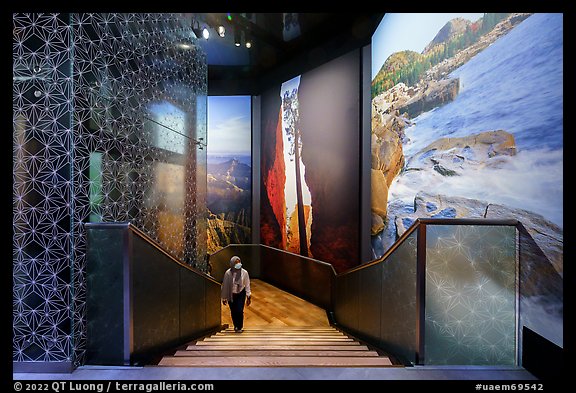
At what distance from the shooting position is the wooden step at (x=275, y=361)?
239 centimetres

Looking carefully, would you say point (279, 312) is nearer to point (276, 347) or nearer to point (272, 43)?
point (276, 347)

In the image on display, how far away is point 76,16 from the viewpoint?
7.66 feet

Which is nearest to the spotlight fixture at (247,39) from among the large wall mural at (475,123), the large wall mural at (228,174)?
the large wall mural at (228,174)

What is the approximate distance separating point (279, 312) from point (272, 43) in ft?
20.8

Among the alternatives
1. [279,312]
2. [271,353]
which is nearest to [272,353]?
[271,353]

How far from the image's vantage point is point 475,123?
2.76 meters

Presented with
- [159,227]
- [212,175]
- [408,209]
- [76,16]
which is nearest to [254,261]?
[212,175]

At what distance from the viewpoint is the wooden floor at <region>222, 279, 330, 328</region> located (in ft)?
17.4

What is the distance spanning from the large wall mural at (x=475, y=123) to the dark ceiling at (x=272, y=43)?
898 mm

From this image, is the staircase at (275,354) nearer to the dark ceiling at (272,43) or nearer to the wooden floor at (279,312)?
the wooden floor at (279,312)

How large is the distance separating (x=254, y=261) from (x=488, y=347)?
639 centimetres

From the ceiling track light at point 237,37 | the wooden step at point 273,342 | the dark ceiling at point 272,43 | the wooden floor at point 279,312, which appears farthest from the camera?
the ceiling track light at point 237,37

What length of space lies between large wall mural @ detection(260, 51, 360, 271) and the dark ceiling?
0.36 metres
